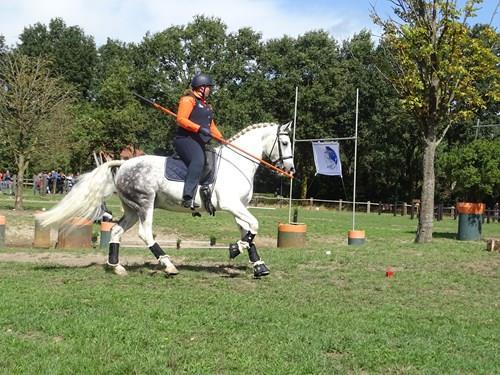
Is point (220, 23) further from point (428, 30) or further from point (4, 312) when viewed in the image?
point (4, 312)

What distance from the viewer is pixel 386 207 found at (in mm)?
52000

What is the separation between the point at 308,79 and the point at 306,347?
198 ft

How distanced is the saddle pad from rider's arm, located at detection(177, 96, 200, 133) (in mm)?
548

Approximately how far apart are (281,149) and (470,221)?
44.6 ft

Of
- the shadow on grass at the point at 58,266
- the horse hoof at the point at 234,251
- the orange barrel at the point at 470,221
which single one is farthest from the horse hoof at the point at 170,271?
the orange barrel at the point at 470,221

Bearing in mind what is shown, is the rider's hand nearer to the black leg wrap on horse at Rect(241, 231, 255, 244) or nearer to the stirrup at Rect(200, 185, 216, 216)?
the stirrup at Rect(200, 185, 216, 216)

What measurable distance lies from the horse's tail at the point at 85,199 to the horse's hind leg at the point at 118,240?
0.44m

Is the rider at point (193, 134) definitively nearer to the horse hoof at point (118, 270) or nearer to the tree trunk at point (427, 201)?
the horse hoof at point (118, 270)

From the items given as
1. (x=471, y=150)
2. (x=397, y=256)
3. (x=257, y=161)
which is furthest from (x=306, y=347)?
(x=471, y=150)

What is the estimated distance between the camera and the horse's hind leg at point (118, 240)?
10231 mm

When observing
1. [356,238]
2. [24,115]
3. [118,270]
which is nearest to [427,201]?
[356,238]

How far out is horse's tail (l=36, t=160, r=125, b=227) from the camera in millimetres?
10305

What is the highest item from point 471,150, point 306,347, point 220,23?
point 220,23

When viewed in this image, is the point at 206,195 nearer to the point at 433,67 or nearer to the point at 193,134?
the point at 193,134
